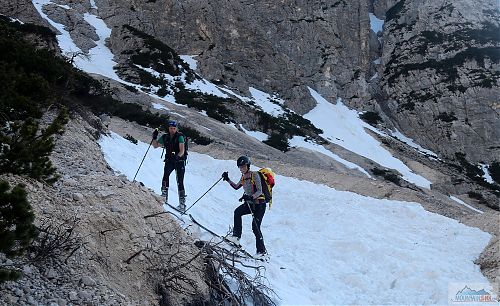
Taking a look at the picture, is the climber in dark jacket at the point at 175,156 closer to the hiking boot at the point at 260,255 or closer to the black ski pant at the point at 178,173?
the black ski pant at the point at 178,173

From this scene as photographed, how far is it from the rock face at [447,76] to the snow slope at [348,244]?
5284 centimetres

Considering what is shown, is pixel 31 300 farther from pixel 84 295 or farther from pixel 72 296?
pixel 84 295

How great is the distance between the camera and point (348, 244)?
9.68 m

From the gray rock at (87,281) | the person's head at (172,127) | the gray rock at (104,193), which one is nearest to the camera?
the gray rock at (87,281)

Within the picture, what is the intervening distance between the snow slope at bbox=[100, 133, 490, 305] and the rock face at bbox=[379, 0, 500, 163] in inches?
2080

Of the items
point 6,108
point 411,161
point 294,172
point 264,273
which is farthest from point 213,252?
point 411,161

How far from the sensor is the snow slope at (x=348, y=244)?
7336 mm

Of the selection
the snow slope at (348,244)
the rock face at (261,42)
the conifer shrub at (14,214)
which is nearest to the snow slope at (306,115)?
the rock face at (261,42)

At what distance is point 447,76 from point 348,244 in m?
62.4

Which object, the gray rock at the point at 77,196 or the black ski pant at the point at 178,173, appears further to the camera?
the black ski pant at the point at 178,173

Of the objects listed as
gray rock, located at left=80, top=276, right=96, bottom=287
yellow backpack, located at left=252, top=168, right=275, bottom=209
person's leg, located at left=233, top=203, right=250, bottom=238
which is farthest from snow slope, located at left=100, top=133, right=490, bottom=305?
gray rock, located at left=80, top=276, right=96, bottom=287

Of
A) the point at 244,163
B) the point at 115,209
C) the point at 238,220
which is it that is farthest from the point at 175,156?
the point at 115,209

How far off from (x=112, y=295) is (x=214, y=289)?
60.3 inches

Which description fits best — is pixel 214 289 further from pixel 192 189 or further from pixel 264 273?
pixel 192 189
